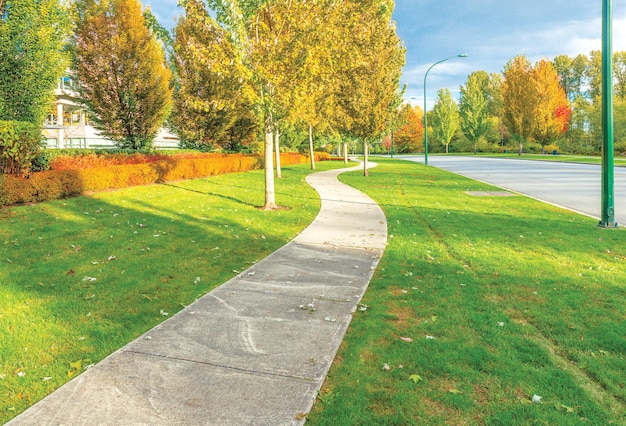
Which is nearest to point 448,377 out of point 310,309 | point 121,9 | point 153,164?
point 310,309

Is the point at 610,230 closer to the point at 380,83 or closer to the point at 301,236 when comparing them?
the point at 301,236

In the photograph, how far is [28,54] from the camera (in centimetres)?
1328

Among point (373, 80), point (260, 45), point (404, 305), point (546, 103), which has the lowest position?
point (404, 305)

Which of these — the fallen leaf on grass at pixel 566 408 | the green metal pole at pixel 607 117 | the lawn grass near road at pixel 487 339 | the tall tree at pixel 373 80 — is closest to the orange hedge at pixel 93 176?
the tall tree at pixel 373 80

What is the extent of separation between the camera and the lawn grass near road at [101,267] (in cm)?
360

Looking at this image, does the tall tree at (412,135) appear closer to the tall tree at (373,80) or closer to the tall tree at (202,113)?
the tall tree at (202,113)

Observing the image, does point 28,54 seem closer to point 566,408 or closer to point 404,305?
point 404,305

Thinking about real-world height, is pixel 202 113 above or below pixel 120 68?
below

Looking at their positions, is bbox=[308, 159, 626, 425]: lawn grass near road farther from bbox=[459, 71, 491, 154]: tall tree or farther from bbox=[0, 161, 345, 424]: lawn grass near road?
bbox=[459, 71, 491, 154]: tall tree

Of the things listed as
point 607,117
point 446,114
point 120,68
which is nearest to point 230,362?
point 607,117

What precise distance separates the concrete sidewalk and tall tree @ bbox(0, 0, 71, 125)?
40.5ft

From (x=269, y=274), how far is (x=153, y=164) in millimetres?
12315

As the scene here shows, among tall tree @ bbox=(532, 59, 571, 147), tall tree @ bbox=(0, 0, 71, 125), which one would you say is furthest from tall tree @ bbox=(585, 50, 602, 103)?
tall tree @ bbox=(0, 0, 71, 125)

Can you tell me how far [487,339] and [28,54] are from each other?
52.0ft
